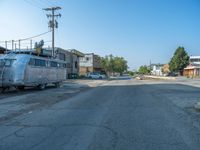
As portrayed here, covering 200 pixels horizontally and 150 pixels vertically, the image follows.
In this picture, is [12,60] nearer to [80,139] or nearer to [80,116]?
[80,116]

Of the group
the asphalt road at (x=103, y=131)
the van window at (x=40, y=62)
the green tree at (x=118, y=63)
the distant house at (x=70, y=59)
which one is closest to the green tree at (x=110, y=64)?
the green tree at (x=118, y=63)

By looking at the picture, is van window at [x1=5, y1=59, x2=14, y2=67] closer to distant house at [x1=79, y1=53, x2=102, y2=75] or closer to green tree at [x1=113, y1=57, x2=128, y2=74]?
distant house at [x1=79, y1=53, x2=102, y2=75]

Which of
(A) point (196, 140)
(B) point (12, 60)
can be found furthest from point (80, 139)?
(B) point (12, 60)

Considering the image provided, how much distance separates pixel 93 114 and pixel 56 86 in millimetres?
18933

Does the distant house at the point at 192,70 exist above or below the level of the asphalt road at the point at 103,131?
above

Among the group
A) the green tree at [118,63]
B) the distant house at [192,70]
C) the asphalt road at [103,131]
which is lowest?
the asphalt road at [103,131]

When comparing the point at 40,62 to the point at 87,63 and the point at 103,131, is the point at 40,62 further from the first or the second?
the point at 87,63

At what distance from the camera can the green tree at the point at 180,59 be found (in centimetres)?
9606

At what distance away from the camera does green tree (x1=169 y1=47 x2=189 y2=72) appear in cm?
9606

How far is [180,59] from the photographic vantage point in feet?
316

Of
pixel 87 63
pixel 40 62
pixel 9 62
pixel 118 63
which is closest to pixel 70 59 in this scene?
pixel 87 63

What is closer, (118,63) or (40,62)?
(40,62)

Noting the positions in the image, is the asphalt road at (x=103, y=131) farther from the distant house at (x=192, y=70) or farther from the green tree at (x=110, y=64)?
the green tree at (x=110, y=64)

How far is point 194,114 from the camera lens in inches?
419
